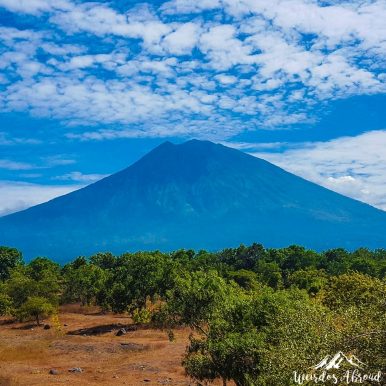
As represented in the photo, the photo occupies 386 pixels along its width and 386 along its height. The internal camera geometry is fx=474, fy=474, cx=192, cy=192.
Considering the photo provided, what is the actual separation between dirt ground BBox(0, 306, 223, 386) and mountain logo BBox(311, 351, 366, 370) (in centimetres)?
2662

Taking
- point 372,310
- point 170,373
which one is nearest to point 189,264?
point 170,373

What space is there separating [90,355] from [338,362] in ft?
141

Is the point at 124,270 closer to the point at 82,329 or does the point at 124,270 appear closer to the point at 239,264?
the point at 82,329

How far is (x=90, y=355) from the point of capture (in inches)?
2095

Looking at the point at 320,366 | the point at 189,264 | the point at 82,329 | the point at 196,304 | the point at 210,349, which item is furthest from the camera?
the point at 189,264

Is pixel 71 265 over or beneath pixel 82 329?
over

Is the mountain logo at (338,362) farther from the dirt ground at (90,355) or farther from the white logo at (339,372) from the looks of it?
the dirt ground at (90,355)

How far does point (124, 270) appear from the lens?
3009 inches

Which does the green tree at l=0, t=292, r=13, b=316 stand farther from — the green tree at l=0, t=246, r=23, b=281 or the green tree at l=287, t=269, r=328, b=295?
the green tree at l=0, t=246, r=23, b=281

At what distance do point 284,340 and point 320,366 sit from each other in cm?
581

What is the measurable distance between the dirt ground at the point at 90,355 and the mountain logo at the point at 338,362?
26616 mm

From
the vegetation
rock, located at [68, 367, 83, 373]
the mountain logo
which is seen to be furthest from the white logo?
rock, located at [68, 367, 83, 373]

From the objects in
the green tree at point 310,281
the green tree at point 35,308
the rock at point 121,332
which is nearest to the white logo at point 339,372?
the green tree at point 310,281

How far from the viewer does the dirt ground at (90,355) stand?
4266 cm
